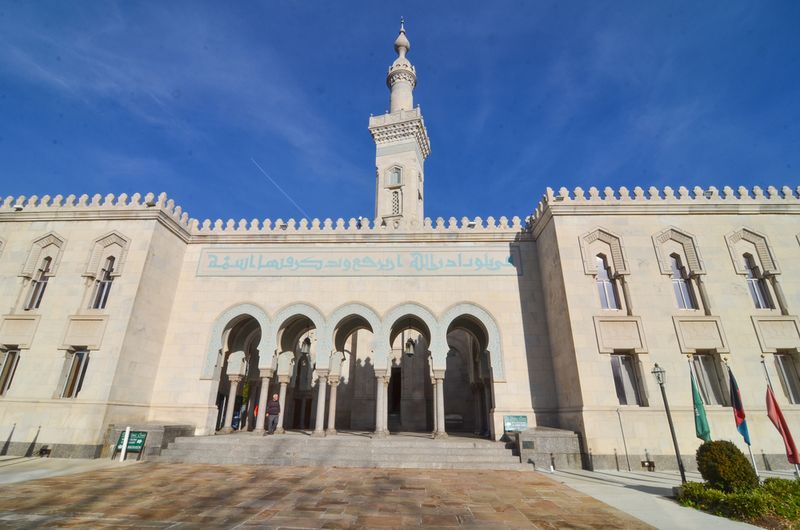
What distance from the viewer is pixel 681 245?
13.1 metres

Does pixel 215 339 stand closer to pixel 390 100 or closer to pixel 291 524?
pixel 291 524

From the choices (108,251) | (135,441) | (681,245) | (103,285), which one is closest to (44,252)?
(108,251)

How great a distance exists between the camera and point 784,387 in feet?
37.2

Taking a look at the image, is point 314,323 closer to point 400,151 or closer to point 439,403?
point 439,403

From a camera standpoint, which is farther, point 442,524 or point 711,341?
point 711,341

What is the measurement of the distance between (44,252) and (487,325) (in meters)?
16.9

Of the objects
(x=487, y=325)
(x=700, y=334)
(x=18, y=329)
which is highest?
(x=487, y=325)

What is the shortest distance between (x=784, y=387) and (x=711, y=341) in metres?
2.33

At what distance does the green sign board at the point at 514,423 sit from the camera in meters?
12.6

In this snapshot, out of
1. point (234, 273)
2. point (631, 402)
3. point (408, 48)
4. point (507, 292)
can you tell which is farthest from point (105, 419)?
point (408, 48)

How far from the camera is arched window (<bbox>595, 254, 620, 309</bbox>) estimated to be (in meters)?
12.7

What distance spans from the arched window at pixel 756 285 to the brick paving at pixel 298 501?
988cm

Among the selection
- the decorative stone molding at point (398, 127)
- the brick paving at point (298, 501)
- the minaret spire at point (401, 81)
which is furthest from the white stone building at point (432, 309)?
the minaret spire at point (401, 81)

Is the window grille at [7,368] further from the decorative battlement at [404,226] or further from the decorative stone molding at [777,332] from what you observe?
the decorative stone molding at [777,332]
